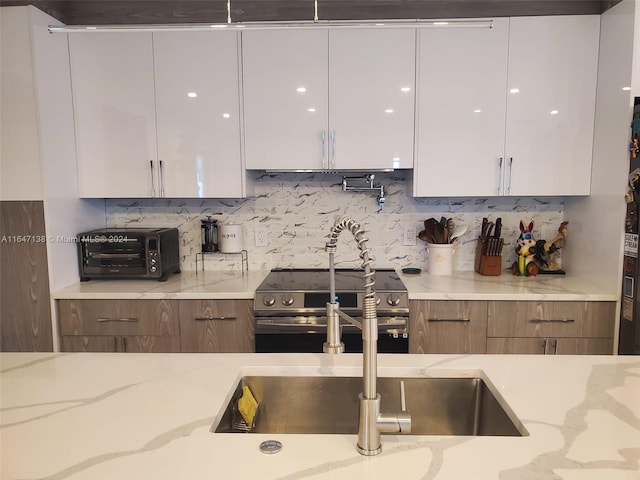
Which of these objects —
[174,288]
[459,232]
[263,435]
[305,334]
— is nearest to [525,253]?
[459,232]

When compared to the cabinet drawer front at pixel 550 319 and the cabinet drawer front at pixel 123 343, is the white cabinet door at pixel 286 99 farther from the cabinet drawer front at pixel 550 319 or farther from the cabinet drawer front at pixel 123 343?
the cabinet drawer front at pixel 550 319

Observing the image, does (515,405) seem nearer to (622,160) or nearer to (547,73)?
(622,160)

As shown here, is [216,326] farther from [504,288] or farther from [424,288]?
[504,288]

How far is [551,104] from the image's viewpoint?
2525 mm

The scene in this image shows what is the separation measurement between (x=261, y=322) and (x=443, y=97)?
5.26 ft

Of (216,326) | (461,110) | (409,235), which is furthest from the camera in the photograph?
(409,235)

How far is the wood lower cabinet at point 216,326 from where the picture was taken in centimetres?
244

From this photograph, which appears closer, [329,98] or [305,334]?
[305,334]

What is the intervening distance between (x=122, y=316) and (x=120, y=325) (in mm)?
55

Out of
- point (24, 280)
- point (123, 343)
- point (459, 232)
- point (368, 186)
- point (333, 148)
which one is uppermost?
point (333, 148)

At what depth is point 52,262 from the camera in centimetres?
241

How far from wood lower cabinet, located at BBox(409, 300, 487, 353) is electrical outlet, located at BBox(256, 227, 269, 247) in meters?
1.09

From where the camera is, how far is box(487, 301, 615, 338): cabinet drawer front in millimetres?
2346

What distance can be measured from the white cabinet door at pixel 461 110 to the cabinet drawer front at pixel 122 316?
1.56 m
